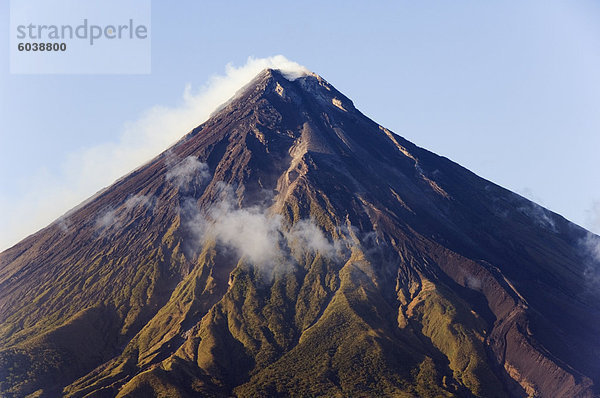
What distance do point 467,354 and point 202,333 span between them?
64.0m

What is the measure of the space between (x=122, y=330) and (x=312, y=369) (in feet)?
185

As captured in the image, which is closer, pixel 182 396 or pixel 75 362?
pixel 182 396

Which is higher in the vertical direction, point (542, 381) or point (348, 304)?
point (348, 304)

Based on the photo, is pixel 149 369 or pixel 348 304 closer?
pixel 149 369

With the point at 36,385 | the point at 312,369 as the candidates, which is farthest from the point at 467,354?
the point at 36,385

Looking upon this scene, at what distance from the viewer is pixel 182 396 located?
153375 mm

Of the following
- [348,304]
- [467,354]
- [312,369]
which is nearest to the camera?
[312,369]

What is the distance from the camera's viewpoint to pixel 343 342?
177500mm

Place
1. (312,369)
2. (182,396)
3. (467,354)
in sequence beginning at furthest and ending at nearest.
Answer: (467,354)
(312,369)
(182,396)

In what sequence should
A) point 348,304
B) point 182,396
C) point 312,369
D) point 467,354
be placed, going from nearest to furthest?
point 182,396 < point 312,369 < point 467,354 < point 348,304

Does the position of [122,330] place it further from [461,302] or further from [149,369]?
[461,302]

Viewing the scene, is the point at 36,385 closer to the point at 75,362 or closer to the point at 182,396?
the point at 75,362

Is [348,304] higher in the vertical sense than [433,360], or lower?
higher

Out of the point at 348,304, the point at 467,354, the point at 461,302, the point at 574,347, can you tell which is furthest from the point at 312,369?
the point at 574,347
